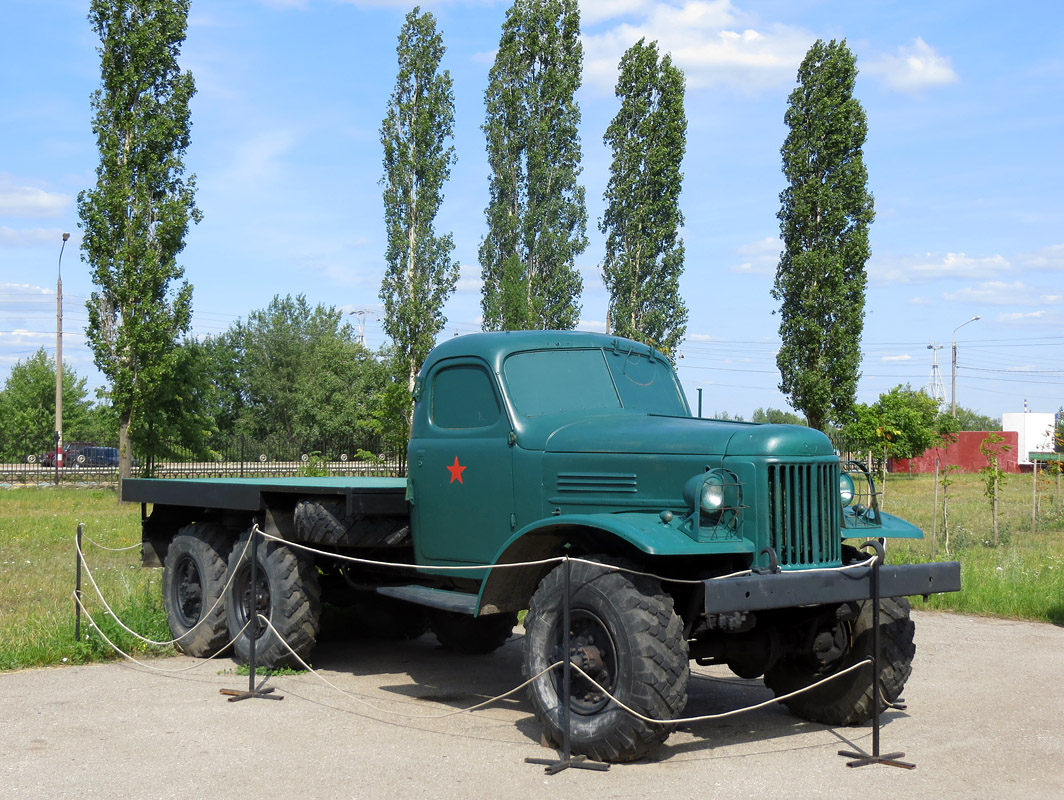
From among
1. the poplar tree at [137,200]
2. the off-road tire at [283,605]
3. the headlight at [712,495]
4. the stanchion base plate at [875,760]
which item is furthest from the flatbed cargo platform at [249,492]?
the poplar tree at [137,200]

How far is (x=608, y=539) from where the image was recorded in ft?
20.4

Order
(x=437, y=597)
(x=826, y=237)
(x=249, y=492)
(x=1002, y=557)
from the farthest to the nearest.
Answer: (x=826, y=237), (x=1002, y=557), (x=249, y=492), (x=437, y=597)

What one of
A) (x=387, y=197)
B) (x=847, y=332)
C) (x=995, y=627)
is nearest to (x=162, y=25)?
(x=387, y=197)

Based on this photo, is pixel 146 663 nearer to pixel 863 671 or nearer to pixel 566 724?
pixel 566 724

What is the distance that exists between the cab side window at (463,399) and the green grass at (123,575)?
3667mm

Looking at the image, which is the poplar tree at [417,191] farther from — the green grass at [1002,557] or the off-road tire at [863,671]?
the off-road tire at [863,671]

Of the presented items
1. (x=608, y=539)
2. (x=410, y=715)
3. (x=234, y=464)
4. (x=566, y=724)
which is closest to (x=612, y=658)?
(x=566, y=724)

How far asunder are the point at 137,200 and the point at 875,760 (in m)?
26.8

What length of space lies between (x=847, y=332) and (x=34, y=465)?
125 ft

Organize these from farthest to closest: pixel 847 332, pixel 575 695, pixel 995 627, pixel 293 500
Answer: pixel 847 332 < pixel 995 627 < pixel 293 500 < pixel 575 695

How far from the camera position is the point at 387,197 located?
35000 mm

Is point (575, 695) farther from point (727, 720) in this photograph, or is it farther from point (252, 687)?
point (252, 687)

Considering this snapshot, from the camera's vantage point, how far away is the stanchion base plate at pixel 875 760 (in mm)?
5586

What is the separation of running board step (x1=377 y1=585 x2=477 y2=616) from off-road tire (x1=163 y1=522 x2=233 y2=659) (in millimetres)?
1940
